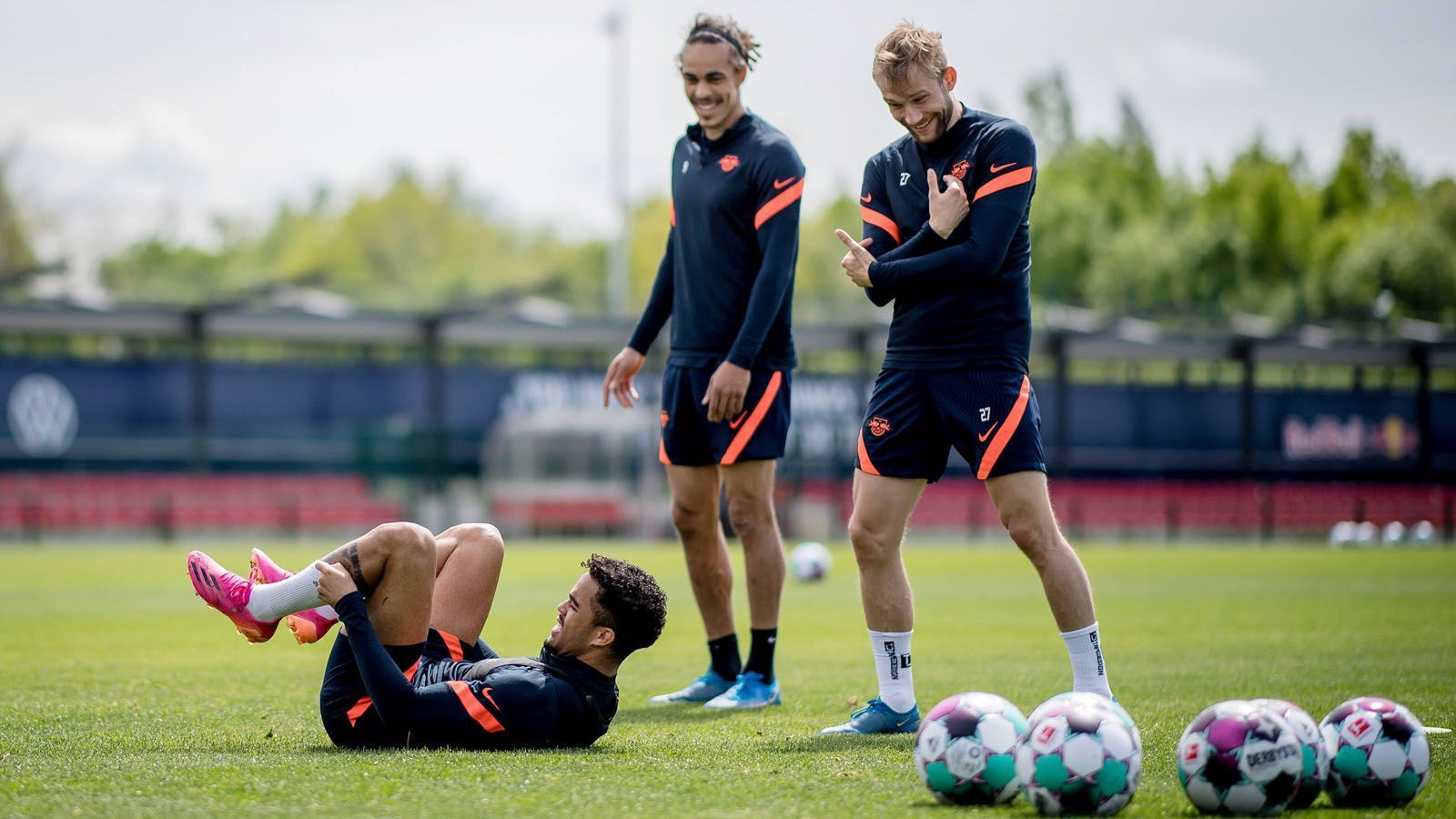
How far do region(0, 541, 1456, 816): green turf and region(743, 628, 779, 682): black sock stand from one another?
0.70 ft

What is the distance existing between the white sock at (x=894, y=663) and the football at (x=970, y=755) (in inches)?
56.1

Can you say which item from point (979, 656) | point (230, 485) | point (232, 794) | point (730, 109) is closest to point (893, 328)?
point (730, 109)

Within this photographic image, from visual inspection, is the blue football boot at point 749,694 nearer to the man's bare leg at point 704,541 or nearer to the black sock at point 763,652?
the black sock at point 763,652

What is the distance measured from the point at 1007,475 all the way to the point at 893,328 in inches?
29.3

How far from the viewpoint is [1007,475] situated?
566 centimetres

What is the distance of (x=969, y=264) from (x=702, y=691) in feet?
8.26

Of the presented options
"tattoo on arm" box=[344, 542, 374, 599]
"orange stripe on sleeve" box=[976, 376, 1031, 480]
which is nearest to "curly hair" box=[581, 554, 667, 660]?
"tattoo on arm" box=[344, 542, 374, 599]

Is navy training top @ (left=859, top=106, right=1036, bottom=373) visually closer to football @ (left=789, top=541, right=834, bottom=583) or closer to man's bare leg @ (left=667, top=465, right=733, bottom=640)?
man's bare leg @ (left=667, top=465, right=733, bottom=640)

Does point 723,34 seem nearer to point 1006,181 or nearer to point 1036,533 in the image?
point 1006,181

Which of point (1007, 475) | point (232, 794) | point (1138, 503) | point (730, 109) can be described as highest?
point (730, 109)

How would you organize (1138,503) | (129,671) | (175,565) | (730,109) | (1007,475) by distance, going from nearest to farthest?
(1007,475)
(730,109)
(129,671)
(175,565)
(1138,503)

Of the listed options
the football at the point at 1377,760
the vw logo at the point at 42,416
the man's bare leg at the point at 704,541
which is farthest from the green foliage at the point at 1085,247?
the football at the point at 1377,760

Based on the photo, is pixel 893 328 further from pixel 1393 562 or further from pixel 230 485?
pixel 230 485

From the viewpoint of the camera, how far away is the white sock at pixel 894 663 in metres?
5.94
